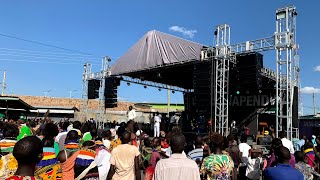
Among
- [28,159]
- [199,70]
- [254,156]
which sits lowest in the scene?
[254,156]

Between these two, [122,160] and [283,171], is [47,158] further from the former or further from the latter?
[283,171]

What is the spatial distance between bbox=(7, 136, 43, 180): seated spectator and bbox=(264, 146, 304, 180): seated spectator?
96.5 inches

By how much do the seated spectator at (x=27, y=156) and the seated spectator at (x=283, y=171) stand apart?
2451 mm

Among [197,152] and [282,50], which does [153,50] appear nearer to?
[282,50]

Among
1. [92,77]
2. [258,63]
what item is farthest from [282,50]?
[92,77]

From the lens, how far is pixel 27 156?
7.48 ft

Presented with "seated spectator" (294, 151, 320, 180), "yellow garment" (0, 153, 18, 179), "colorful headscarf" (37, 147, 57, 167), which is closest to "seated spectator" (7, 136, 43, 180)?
"yellow garment" (0, 153, 18, 179)

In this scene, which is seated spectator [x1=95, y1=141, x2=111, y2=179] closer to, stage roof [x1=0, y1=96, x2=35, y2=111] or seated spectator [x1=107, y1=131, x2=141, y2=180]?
seated spectator [x1=107, y1=131, x2=141, y2=180]

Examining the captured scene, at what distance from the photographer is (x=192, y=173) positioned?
10.2 feet

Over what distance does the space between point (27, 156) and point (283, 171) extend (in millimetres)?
2627

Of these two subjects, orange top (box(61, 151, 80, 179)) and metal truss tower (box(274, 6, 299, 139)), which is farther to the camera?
metal truss tower (box(274, 6, 299, 139))

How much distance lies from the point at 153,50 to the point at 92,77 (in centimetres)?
787

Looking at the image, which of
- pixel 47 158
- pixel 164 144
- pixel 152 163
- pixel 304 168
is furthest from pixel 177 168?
pixel 164 144

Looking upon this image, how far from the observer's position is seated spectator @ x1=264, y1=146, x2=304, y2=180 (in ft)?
11.4
